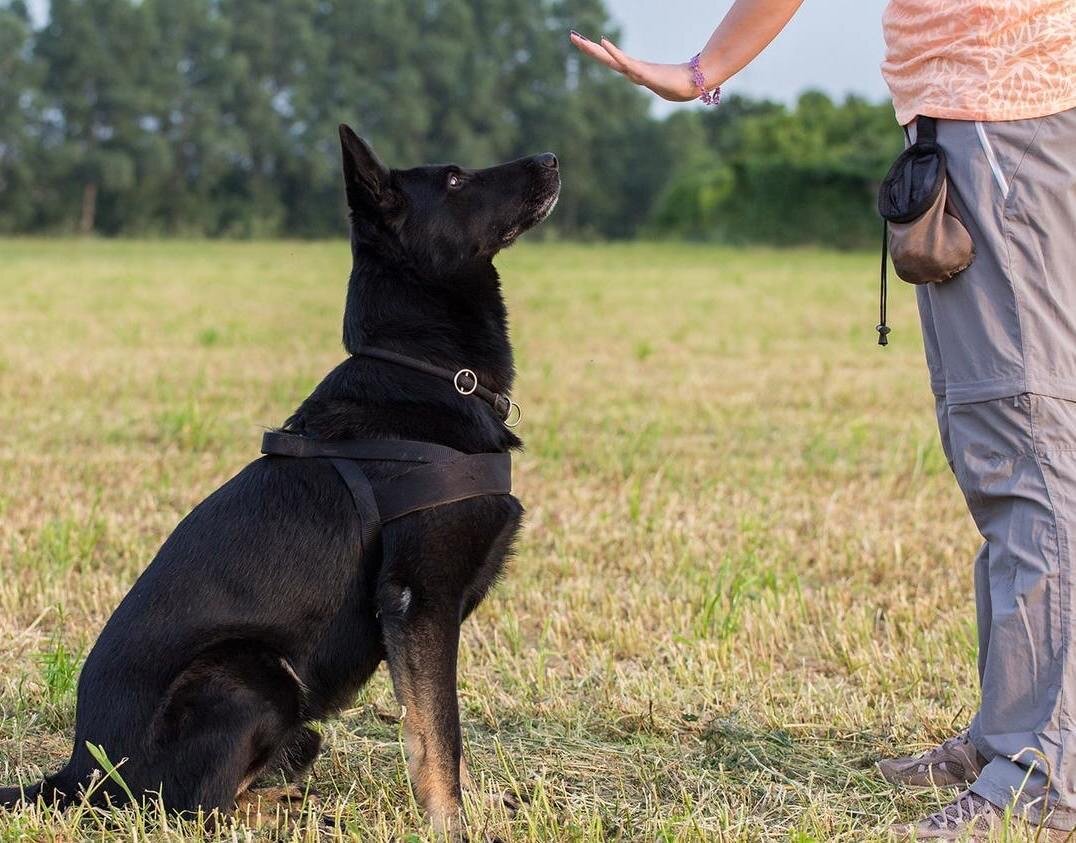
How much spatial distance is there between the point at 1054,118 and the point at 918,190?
0.33 meters

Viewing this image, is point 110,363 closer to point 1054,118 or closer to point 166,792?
point 166,792

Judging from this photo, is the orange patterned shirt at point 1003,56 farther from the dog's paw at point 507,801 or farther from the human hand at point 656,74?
the dog's paw at point 507,801

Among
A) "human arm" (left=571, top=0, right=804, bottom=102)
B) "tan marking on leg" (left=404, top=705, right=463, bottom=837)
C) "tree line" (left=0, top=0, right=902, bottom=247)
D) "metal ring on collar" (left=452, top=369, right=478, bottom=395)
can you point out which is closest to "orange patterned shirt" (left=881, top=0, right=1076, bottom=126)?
"human arm" (left=571, top=0, right=804, bottom=102)

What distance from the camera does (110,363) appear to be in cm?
1154

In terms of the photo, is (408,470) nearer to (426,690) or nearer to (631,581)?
(426,690)

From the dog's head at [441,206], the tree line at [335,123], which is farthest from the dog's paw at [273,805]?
the tree line at [335,123]

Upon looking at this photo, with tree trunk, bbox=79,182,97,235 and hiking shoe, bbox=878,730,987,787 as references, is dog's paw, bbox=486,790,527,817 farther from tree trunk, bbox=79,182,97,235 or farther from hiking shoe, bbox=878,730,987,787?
tree trunk, bbox=79,182,97,235

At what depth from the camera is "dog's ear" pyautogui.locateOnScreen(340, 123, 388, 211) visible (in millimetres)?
3221

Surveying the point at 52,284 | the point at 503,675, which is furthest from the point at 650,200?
the point at 503,675

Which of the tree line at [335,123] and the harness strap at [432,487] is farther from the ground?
the tree line at [335,123]

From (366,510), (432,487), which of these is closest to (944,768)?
(432,487)

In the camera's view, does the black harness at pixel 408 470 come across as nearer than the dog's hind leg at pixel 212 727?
No

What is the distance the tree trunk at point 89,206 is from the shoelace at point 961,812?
54.1 m

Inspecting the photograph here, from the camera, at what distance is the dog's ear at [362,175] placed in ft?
10.6
